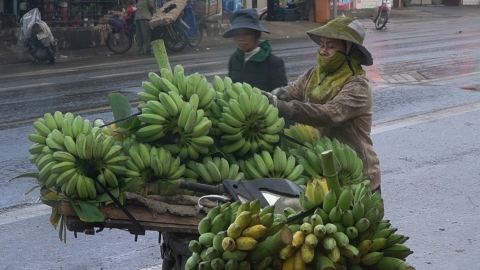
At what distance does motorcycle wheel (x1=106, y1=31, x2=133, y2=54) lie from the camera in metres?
18.8

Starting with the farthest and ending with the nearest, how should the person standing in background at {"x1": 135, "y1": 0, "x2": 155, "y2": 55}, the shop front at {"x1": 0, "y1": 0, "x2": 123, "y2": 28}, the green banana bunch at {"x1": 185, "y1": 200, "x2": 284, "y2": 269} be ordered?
the shop front at {"x1": 0, "y1": 0, "x2": 123, "y2": 28} < the person standing in background at {"x1": 135, "y1": 0, "x2": 155, "y2": 55} < the green banana bunch at {"x1": 185, "y1": 200, "x2": 284, "y2": 269}

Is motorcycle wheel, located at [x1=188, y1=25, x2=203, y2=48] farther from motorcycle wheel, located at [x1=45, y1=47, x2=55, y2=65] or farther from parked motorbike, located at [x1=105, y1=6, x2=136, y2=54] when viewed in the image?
motorcycle wheel, located at [x1=45, y1=47, x2=55, y2=65]

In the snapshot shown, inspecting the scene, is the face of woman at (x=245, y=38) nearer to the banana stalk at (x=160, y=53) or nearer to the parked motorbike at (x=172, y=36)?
the banana stalk at (x=160, y=53)

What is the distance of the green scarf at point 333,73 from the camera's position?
3.74 meters

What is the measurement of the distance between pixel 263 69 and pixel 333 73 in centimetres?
140

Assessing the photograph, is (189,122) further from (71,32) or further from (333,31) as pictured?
(71,32)

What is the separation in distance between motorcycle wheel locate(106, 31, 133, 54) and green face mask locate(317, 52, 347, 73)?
15.4 m

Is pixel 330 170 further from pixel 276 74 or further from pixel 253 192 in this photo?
pixel 276 74

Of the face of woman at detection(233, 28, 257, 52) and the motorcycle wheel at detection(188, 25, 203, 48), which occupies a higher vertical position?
the face of woman at detection(233, 28, 257, 52)

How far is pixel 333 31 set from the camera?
3645mm

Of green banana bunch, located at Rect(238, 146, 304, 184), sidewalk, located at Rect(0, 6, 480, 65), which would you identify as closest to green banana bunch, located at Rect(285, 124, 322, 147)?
green banana bunch, located at Rect(238, 146, 304, 184)

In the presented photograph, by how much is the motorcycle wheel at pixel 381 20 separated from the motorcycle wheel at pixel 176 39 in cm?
892

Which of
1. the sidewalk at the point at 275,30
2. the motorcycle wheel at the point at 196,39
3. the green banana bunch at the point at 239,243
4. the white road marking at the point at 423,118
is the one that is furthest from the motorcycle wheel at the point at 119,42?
the green banana bunch at the point at 239,243

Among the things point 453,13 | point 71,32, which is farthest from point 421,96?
point 453,13
